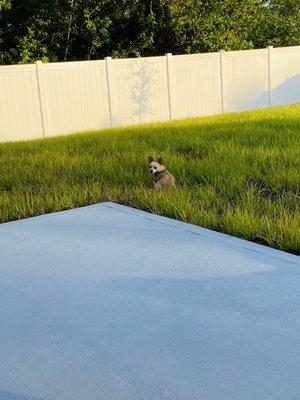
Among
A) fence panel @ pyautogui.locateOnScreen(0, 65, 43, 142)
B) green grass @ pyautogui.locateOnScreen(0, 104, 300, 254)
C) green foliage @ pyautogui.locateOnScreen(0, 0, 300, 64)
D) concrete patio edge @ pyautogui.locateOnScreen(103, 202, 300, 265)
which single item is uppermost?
green foliage @ pyautogui.locateOnScreen(0, 0, 300, 64)

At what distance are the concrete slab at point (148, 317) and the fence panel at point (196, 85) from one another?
10.1 m

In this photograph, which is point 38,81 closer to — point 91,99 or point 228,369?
point 91,99

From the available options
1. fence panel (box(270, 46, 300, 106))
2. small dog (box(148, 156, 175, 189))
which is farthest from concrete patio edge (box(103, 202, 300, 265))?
fence panel (box(270, 46, 300, 106))

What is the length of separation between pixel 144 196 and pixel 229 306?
103 inches

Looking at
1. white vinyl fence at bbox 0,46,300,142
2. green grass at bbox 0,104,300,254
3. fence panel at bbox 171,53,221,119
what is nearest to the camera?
green grass at bbox 0,104,300,254

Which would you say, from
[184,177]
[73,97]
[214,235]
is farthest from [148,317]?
[73,97]

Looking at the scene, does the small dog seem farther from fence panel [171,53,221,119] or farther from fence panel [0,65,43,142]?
fence panel [171,53,221,119]

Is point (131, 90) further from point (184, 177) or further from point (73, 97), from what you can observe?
point (184, 177)

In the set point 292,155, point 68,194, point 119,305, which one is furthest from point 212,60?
point 119,305

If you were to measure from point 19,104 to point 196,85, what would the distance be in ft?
16.2

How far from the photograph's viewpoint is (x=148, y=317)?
3049mm

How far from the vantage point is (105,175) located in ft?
22.4

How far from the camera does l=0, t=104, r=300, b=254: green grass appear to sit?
189 inches

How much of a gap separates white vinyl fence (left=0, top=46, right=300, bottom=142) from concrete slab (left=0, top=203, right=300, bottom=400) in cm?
748
